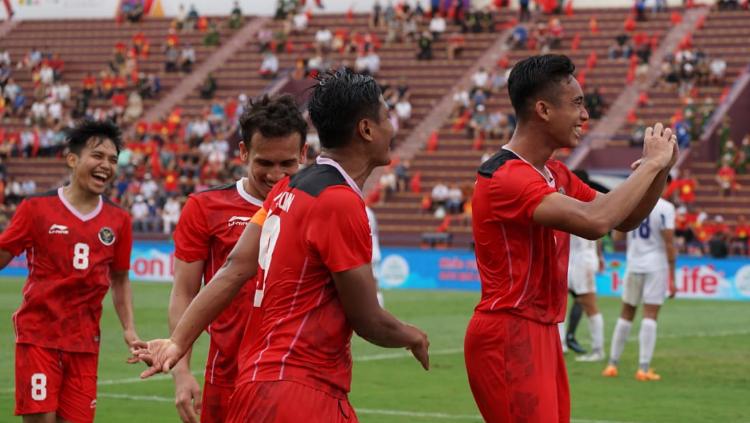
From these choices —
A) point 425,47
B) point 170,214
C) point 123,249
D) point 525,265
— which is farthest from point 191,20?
point 525,265

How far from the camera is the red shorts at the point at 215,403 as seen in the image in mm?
7129

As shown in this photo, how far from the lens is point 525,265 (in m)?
6.57

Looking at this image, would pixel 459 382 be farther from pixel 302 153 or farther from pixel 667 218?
pixel 302 153

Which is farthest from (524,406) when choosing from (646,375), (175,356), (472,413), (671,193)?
(671,193)

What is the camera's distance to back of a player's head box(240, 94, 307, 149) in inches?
266

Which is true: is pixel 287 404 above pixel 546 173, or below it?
below

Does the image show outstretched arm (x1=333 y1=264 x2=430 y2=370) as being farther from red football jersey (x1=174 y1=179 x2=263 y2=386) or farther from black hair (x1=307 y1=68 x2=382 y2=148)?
red football jersey (x1=174 y1=179 x2=263 y2=386)

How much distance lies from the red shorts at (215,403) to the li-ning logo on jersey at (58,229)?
228cm

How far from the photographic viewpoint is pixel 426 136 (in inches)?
1827

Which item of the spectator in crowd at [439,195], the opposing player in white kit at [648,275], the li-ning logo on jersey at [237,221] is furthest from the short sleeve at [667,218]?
the spectator in crowd at [439,195]

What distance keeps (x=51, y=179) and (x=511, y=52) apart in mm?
16810

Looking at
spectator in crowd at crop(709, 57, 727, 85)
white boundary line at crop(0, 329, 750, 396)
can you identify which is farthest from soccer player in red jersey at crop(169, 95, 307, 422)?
spectator in crowd at crop(709, 57, 727, 85)

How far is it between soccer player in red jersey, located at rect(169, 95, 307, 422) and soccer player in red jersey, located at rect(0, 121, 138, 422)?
5.54ft

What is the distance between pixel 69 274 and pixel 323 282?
4.04m
